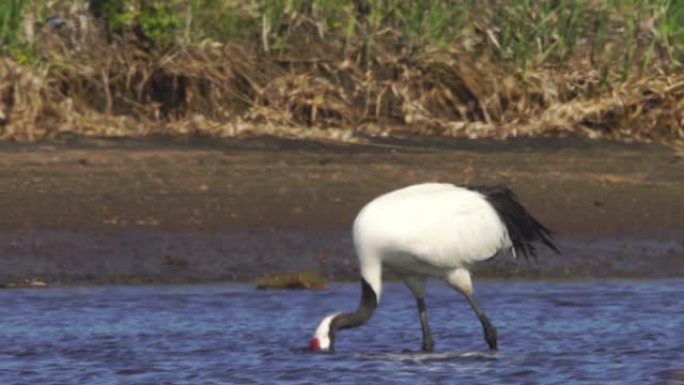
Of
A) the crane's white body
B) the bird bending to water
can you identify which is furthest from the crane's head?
the crane's white body

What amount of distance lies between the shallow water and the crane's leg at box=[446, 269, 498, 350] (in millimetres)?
82

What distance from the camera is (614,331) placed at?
9.71m

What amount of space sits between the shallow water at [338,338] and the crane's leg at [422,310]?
0.25 ft

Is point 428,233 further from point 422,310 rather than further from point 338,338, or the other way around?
point 338,338

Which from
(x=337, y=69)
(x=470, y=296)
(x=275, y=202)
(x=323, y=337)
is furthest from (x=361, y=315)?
(x=337, y=69)

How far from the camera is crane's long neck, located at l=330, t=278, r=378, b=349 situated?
9109 mm

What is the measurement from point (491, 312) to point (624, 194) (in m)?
1.89

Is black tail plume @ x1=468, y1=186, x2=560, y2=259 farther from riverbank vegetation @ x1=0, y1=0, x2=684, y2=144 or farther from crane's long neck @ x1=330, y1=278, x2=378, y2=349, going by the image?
riverbank vegetation @ x1=0, y1=0, x2=684, y2=144

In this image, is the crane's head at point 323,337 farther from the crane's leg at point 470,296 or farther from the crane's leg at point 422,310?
the crane's leg at point 470,296

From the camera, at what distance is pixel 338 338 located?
975cm

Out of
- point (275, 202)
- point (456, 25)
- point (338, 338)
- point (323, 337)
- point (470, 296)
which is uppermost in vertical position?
point (456, 25)

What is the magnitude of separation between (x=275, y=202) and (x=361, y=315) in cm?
226

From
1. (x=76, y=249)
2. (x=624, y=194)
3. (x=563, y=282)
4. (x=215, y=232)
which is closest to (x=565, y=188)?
(x=624, y=194)

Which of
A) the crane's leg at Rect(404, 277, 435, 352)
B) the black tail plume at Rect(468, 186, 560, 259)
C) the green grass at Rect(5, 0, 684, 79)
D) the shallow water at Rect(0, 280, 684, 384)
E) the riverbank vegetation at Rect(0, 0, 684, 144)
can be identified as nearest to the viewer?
the shallow water at Rect(0, 280, 684, 384)
